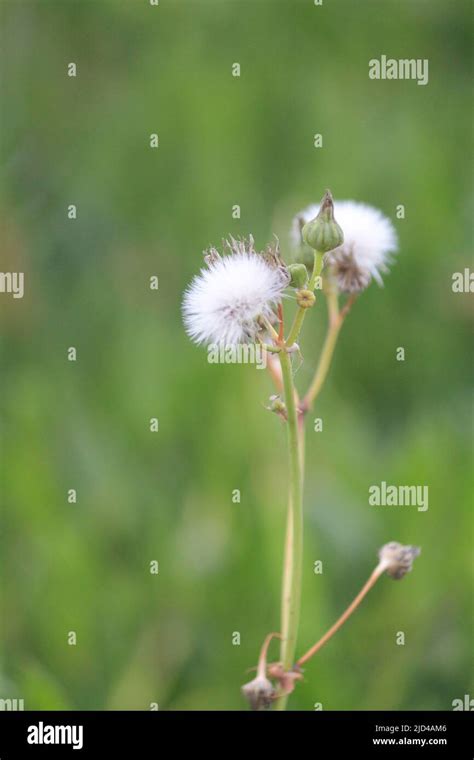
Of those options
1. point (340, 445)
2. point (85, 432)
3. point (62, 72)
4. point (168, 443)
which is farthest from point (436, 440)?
point (62, 72)

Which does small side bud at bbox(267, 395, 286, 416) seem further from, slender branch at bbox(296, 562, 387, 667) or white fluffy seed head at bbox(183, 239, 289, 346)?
slender branch at bbox(296, 562, 387, 667)

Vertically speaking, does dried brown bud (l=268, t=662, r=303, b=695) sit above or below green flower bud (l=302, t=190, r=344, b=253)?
below

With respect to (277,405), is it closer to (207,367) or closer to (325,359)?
(325,359)

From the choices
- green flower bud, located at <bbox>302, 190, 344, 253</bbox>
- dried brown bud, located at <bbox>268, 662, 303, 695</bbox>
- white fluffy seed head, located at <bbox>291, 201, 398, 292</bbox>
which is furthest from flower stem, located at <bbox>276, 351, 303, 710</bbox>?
white fluffy seed head, located at <bbox>291, 201, 398, 292</bbox>

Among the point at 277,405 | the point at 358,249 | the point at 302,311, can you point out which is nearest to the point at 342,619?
the point at 277,405

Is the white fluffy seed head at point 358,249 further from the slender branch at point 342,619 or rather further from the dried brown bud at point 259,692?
the dried brown bud at point 259,692

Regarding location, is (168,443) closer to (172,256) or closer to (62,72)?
(172,256)
